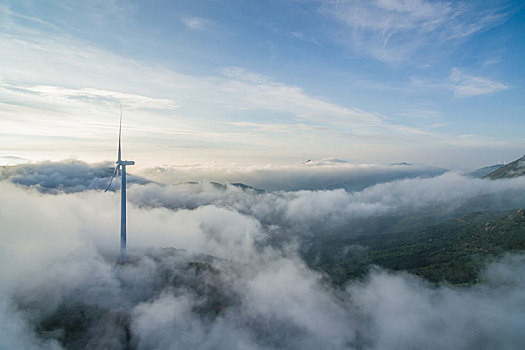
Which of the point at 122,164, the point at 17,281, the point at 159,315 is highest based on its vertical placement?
the point at 122,164

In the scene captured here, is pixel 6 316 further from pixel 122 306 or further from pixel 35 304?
pixel 122 306

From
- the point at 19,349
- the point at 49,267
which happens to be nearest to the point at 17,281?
the point at 49,267

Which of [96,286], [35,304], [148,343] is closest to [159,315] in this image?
[148,343]

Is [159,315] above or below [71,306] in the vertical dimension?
below

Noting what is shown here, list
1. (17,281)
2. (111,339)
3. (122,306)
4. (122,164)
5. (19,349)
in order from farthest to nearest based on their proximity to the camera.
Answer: (122,306) < (17,281) < (111,339) < (122,164) < (19,349)

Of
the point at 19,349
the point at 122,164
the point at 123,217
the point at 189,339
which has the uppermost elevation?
the point at 122,164

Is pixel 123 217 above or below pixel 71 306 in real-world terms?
above

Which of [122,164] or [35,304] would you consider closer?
Result: [122,164]

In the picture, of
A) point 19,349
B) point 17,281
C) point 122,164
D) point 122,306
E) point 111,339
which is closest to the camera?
point 19,349

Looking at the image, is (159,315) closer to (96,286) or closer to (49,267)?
A: (96,286)
